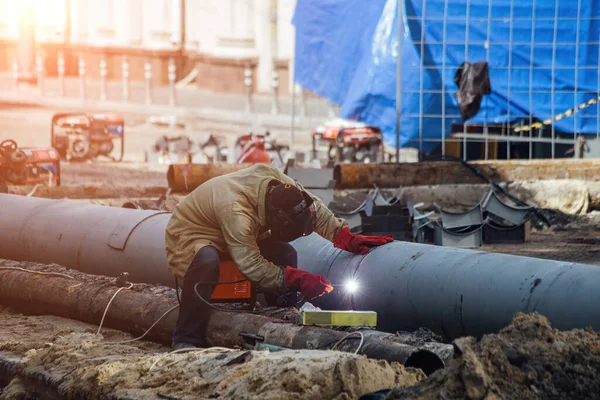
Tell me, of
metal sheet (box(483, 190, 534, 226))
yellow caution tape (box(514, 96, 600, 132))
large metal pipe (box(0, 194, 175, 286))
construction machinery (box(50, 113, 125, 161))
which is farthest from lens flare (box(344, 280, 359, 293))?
construction machinery (box(50, 113, 125, 161))

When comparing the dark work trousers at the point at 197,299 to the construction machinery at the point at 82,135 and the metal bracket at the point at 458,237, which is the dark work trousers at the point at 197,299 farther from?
the construction machinery at the point at 82,135

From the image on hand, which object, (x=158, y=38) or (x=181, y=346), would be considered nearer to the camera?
(x=181, y=346)

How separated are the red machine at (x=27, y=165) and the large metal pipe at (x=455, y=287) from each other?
670 centimetres

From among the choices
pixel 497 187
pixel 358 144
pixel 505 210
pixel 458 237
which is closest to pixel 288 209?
pixel 458 237

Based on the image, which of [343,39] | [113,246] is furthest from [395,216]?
[343,39]

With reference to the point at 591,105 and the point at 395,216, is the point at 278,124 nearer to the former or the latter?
the point at 591,105

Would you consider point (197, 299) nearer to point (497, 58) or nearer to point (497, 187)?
point (497, 187)

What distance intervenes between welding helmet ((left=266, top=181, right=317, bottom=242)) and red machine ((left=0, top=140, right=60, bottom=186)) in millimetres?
7253

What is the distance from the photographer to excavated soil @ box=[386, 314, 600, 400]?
396 cm

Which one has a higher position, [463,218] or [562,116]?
[562,116]

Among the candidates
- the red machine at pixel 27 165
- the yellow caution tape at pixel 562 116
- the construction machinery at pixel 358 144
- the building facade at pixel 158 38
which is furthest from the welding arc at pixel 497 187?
the building facade at pixel 158 38

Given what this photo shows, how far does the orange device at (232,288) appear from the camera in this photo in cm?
614

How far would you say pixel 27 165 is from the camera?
42.3 ft

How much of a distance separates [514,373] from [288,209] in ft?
6.62
